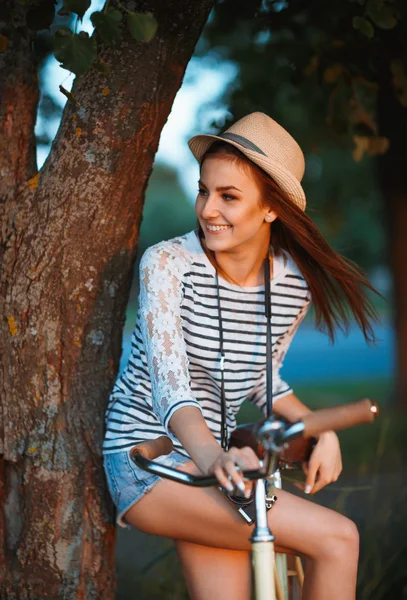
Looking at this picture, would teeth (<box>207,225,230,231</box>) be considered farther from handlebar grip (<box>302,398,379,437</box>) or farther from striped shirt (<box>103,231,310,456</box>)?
handlebar grip (<box>302,398,379,437</box>)

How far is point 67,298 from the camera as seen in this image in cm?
270

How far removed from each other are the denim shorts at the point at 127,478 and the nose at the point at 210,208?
0.77 meters

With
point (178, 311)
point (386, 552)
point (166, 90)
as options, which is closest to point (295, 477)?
point (386, 552)

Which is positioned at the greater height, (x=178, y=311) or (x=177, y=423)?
(x=178, y=311)

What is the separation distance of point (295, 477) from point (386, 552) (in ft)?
2.20

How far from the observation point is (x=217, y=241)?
253 cm

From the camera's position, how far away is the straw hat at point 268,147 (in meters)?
2.50

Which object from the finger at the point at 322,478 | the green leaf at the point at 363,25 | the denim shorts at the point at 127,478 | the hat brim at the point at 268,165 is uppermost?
the green leaf at the point at 363,25

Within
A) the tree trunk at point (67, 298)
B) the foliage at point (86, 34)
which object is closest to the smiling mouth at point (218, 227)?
the tree trunk at point (67, 298)

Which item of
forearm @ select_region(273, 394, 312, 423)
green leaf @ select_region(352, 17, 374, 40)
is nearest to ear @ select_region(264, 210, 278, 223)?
forearm @ select_region(273, 394, 312, 423)

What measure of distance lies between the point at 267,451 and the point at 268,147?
1.17 m

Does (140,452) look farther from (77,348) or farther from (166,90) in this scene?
(166,90)

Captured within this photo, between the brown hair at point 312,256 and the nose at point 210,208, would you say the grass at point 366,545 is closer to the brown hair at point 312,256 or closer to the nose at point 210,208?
the brown hair at point 312,256

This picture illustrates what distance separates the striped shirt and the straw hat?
12.2 inches
